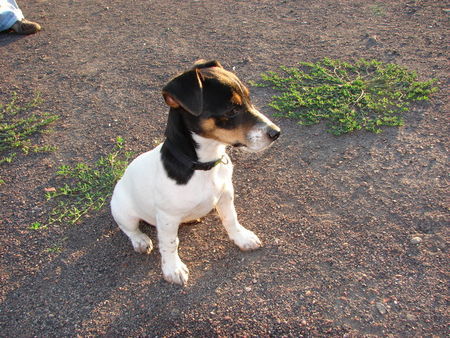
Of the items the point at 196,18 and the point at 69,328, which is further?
the point at 196,18

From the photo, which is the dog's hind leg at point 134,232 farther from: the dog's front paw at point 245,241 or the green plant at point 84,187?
the dog's front paw at point 245,241

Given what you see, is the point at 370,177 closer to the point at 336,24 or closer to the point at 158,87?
the point at 158,87

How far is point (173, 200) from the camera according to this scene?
3.23m

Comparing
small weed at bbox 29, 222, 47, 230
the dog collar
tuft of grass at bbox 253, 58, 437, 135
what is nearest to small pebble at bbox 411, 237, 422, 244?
tuft of grass at bbox 253, 58, 437, 135

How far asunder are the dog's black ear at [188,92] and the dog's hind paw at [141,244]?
1702 mm

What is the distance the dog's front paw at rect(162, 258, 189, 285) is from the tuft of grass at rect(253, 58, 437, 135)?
261 centimetres

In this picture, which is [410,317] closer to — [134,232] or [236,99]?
[236,99]

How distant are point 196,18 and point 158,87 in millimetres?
2749

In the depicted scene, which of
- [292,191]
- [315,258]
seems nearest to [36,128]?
[292,191]

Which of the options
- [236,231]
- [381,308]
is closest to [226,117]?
[236,231]

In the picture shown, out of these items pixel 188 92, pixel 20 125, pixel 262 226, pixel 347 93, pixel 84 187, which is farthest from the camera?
pixel 20 125

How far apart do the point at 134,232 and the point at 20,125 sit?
117 inches

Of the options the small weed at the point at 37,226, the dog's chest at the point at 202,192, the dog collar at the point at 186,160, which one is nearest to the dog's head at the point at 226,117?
the dog collar at the point at 186,160

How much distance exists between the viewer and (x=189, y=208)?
130 inches
